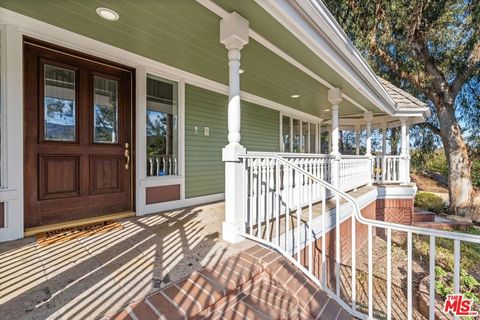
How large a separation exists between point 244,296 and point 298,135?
650 centimetres

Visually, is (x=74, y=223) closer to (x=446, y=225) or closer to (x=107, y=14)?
(x=107, y=14)

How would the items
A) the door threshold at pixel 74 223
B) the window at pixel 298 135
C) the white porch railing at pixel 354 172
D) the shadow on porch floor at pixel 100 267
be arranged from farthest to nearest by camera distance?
the window at pixel 298 135 → the white porch railing at pixel 354 172 → the door threshold at pixel 74 223 → the shadow on porch floor at pixel 100 267

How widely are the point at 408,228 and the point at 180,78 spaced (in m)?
3.81

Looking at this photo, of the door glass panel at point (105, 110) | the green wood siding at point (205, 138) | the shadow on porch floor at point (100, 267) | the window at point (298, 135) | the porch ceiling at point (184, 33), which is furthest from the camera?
the window at point (298, 135)

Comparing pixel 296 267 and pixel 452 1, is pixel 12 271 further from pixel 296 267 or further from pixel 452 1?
pixel 452 1

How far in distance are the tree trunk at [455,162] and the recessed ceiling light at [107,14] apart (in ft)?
36.0

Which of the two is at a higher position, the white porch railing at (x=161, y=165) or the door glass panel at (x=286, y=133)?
the door glass panel at (x=286, y=133)

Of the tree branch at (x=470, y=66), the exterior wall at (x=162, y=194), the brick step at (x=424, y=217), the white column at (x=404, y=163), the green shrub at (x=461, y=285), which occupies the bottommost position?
the brick step at (x=424, y=217)

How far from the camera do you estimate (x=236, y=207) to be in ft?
8.38

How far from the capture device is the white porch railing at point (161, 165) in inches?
150

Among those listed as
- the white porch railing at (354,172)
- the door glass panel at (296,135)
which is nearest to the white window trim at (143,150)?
the white porch railing at (354,172)

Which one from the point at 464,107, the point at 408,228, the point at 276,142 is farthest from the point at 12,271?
the point at 464,107

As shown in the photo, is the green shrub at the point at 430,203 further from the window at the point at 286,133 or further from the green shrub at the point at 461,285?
the green shrub at the point at 461,285

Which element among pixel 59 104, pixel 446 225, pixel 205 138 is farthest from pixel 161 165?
pixel 446 225
